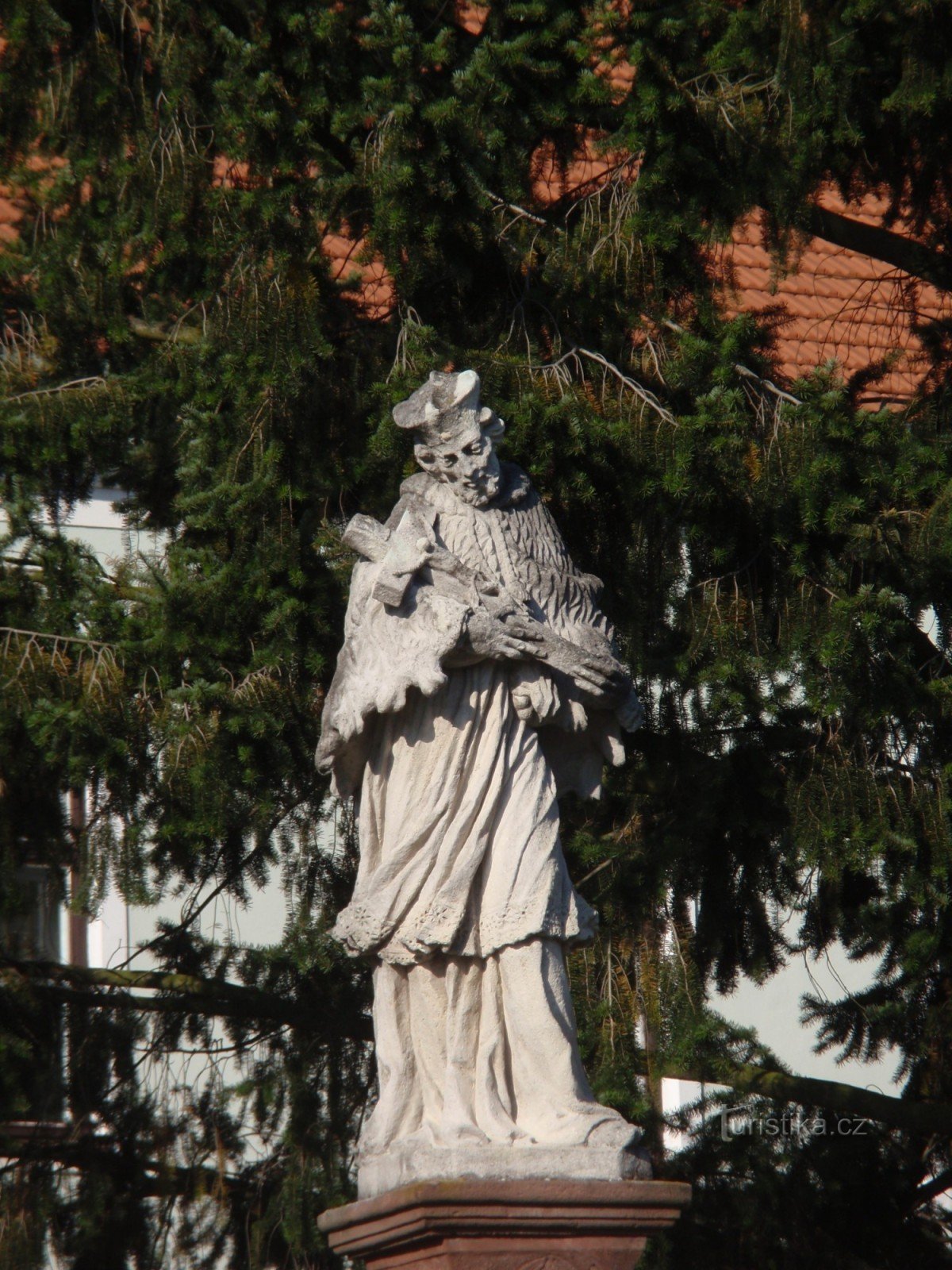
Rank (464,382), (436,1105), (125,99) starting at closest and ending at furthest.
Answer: (436,1105) < (464,382) < (125,99)

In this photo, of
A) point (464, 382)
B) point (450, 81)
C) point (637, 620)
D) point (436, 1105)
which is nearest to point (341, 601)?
point (637, 620)

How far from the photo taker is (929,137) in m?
8.91

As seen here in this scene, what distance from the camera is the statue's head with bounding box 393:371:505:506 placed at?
6.08m

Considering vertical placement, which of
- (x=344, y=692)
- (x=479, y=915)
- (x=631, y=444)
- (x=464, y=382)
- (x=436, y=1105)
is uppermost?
(x=631, y=444)

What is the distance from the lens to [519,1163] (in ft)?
17.4

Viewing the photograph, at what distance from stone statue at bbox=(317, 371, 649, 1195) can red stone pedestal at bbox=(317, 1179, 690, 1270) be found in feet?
0.28

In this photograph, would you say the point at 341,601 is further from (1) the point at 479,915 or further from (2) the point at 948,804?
(1) the point at 479,915

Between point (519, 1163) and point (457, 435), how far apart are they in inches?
82.7

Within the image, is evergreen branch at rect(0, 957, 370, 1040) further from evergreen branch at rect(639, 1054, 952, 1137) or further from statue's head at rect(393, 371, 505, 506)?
statue's head at rect(393, 371, 505, 506)

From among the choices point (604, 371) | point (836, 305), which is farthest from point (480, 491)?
point (836, 305)

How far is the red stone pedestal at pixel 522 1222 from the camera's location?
17.1 feet

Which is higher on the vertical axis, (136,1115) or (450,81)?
(450,81)

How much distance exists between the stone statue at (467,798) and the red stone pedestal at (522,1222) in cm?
9

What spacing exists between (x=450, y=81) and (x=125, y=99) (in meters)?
1.54
